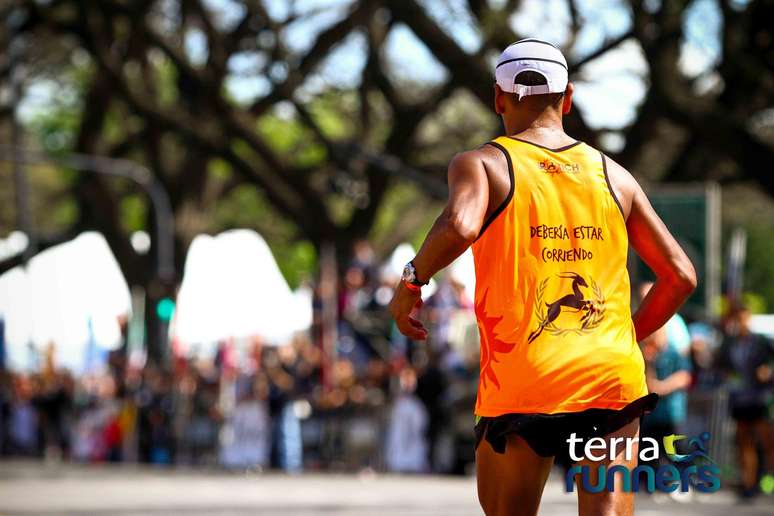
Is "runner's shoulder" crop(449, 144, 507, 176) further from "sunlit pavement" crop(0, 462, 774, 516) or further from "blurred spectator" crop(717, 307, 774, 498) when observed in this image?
"blurred spectator" crop(717, 307, 774, 498)

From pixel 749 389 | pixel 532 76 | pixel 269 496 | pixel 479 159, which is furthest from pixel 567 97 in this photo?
pixel 269 496

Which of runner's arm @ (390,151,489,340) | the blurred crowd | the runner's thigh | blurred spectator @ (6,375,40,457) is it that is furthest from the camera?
blurred spectator @ (6,375,40,457)

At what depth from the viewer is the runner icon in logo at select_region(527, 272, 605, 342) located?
16.5ft

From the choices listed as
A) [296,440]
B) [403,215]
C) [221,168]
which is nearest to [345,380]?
[296,440]

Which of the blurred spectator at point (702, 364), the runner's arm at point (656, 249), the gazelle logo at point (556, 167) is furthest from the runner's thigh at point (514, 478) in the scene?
the blurred spectator at point (702, 364)

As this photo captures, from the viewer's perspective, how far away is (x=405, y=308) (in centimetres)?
508

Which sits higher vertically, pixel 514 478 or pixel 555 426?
pixel 555 426

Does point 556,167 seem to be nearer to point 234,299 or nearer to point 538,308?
point 538,308

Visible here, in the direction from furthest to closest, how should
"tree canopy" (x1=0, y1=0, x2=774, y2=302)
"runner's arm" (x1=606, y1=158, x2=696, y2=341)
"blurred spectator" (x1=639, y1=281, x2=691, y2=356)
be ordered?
1. "tree canopy" (x1=0, y1=0, x2=774, y2=302)
2. "blurred spectator" (x1=639, y1=281, x2=691, y2=356)
3. "runner's arm" (x1=606, y1=158, x2=696, y2=341)

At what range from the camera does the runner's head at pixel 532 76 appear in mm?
5184

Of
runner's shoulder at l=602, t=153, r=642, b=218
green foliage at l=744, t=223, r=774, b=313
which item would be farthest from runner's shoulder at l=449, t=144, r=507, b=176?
green foliage at l=744, t=223, r=774, b=313

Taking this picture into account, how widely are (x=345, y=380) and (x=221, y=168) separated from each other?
22.5m

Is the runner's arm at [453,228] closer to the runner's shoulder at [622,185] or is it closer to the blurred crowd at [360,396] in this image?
the runner's shoulder at [622,185]

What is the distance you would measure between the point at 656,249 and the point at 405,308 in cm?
80
